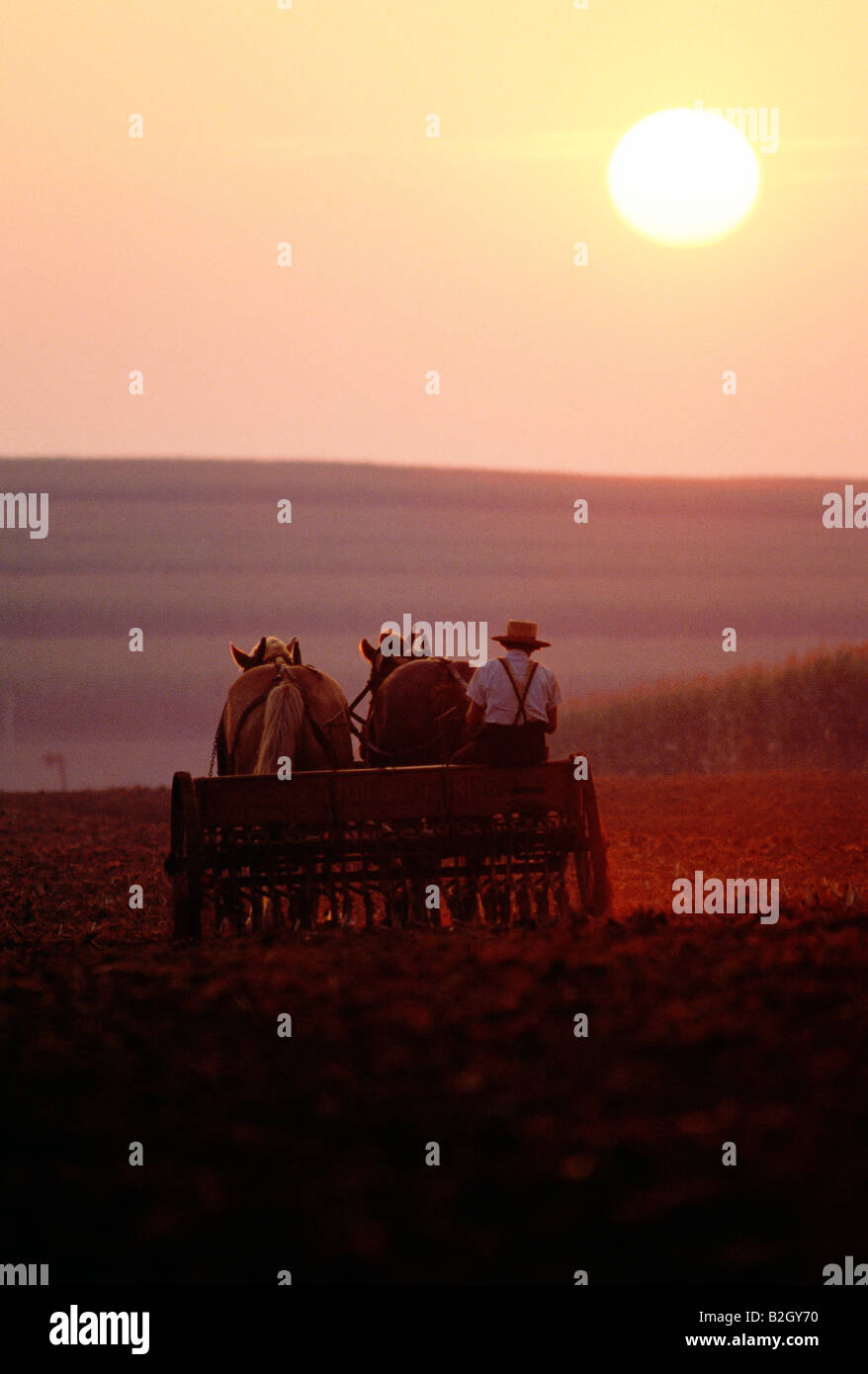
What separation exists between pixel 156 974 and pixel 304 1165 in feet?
11.3

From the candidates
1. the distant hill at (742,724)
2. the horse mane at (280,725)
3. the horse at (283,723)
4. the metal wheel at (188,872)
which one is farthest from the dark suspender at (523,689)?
the distant hill at (742,724)

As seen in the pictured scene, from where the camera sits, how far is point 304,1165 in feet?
19.6

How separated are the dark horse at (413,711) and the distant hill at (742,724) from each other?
70.5 ft

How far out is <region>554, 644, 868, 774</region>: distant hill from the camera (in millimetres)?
37438

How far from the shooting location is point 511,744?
13445mm

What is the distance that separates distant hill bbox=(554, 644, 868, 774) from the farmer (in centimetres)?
2275

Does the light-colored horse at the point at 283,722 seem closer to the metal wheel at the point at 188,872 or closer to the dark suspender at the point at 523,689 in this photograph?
the metal wheel at the point at 188,872

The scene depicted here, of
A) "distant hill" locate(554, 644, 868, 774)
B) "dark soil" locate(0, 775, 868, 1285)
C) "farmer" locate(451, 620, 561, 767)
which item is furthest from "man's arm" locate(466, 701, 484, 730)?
"distant hill" locate(554, 644, 868, 774)

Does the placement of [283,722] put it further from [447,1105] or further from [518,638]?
[447,1105]

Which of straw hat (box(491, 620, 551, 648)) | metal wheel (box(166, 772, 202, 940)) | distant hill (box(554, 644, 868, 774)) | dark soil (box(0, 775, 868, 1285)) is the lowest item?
dark soil (box(0, 775, 868, 1285))

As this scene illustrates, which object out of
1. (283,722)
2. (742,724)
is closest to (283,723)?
(283,722)

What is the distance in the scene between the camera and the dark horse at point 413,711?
49.5 ft

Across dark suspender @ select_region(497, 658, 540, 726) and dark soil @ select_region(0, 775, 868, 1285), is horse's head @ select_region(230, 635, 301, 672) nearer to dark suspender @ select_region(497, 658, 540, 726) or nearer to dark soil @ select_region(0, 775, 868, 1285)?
dark suspender @ select_region(497, 658, 540, 726)
